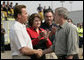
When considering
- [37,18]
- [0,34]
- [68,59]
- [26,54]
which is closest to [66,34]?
[68,59]

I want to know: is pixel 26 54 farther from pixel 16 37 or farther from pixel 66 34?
pixel 66 34

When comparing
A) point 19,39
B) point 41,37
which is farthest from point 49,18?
point 19,39

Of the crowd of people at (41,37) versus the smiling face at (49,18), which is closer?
the crowd of people at (41,37)

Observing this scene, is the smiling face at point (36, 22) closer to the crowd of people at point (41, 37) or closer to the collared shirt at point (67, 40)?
the crowd of people at point (41, 37)

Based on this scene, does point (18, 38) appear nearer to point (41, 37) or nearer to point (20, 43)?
point (20, 43)

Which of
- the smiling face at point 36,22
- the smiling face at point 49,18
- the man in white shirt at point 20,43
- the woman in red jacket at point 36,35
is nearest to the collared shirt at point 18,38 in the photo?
the man in white shirt at point 20,43

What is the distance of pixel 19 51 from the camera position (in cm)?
223

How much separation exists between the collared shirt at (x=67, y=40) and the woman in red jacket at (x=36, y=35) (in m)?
0.38

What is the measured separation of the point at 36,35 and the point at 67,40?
0.70 metres

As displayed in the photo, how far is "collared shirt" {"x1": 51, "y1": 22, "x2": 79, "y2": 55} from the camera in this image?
232 cm

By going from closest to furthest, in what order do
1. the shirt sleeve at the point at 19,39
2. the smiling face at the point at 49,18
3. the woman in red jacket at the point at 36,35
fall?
the shirt sleeve at the point at 19,39, the woman in red jacket at the point at 36,35, the smiling face at the point at 49,18

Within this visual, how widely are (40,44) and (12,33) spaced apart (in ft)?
2.62

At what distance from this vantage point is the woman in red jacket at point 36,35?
2.86 meters

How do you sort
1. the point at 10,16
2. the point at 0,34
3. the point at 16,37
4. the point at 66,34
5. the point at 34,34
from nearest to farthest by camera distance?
the point at 16,37 < the point at 66,34 < the point at 34,34 < the point at 0,34 < the point at 10,16
